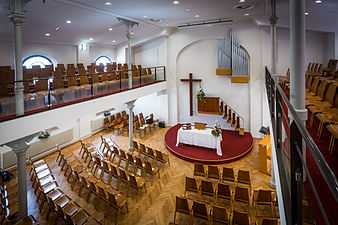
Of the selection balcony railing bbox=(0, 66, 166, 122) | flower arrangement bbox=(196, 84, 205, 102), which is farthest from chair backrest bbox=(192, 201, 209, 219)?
flower arrangement bbox=(196, 84, 205, 102)

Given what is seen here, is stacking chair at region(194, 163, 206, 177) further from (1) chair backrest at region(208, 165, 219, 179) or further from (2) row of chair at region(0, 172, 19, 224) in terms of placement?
(2) row of chair at region(0, 172, 19, 224)

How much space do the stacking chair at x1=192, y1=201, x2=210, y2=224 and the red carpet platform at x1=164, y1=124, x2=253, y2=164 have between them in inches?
141

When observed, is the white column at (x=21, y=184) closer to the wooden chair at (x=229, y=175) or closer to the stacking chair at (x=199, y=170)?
the stacking chair at (x=199, y=170)

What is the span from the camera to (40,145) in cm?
1068

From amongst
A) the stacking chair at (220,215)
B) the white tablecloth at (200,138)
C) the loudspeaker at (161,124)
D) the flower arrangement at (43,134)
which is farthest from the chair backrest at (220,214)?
the loudspeaker at (161,124)

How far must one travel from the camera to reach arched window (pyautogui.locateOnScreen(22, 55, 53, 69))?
11023 mm

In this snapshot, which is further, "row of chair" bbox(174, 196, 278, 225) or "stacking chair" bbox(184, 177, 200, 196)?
"stacking chair" bbox(184, 177, 200, 196)

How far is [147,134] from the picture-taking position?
1354cm

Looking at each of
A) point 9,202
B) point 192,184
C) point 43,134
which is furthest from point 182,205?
point 43,134

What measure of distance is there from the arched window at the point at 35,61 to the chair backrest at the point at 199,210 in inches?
395

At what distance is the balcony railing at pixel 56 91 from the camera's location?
5.48m

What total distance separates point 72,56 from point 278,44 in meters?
11.4

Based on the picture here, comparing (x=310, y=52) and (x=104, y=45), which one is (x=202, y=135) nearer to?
(x=310, y=52)

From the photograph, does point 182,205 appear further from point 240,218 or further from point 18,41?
point 18,41
